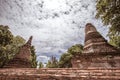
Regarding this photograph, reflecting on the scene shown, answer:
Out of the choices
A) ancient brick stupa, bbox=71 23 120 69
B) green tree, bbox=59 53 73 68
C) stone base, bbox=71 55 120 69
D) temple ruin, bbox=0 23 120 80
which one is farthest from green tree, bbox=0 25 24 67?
stone base, bbox=71 55 120 69

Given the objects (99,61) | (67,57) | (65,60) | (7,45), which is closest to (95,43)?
(99,61)

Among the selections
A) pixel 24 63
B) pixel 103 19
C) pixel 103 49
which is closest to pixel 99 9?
pixel 103 19

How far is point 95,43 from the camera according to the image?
14.4 metres

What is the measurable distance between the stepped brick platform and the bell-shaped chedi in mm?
7389

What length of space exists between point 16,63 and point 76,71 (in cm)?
951

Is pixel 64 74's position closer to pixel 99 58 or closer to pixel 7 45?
pixel 99 58

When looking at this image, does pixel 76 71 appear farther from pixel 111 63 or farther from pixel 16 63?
pixel 16 63

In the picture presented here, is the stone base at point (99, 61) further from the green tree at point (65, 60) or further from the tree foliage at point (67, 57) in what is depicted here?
the tree foliage at point (67, 57)

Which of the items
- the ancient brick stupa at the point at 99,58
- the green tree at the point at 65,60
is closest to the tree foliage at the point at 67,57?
the green tree at the point at 65,60

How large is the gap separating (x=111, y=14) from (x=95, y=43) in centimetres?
319

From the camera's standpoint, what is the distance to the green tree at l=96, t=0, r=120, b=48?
1283 cm

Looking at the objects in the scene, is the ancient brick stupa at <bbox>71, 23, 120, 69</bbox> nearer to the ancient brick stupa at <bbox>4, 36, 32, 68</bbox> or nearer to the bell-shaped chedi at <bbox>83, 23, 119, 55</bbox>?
the bell-shaped chedi at <bbox>83, 23, 119, 55</bbox>

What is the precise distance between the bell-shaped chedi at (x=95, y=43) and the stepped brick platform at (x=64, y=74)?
24.2 feet

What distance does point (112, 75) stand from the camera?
15.8 feet
